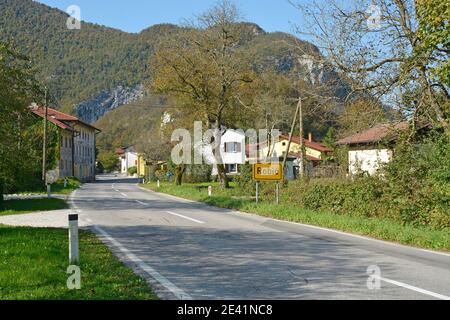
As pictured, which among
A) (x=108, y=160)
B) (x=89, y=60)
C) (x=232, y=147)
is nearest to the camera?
(x=232, y=147)

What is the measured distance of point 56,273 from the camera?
8.65 metres

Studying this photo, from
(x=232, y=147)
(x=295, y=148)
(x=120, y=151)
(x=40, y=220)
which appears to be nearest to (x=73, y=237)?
(x=40, y=220)

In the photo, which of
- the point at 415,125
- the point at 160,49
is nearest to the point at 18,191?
the point at 160,49

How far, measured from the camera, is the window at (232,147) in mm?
77375

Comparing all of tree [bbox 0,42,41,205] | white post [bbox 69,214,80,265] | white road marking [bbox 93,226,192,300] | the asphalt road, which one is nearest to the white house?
tree [bbox 0,42,41,205]

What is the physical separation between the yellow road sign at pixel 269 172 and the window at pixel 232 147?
171 ft

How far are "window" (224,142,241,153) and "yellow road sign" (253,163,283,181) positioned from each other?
171ft

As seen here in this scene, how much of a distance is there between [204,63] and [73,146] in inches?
1880

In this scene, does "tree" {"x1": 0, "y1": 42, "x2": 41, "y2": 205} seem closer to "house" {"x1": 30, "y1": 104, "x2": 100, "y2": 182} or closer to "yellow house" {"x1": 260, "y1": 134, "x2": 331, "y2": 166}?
"house" {"x1": 30, "y1": 104, "x2": 100, "y2": 182}

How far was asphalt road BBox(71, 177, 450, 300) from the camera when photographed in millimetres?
7714

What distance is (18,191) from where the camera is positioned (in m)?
40.3

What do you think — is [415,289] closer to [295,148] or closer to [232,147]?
[295,148]
